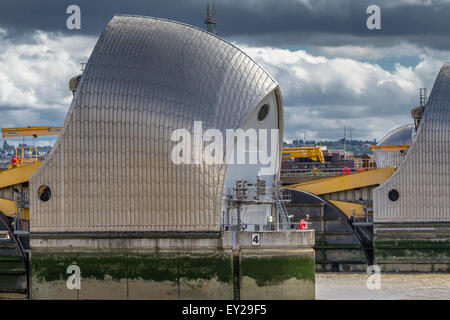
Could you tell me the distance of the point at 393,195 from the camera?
2721 inches

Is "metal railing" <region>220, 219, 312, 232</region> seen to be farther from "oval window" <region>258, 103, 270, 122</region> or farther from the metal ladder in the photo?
"oval window" <region>258, 103, 270, 122</region>

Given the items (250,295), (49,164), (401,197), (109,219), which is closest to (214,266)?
(250,295)

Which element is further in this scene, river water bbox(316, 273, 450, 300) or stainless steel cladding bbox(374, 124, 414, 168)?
stainless steel cladding bbox(374, 124, 414, 168)

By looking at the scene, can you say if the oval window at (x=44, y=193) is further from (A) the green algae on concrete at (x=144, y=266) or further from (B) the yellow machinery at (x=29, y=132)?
(B) the yellow machinery at (x=29, y=132)

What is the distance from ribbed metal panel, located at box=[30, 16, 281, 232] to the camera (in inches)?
2196

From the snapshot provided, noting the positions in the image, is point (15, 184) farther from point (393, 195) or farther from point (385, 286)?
point (393, 195)

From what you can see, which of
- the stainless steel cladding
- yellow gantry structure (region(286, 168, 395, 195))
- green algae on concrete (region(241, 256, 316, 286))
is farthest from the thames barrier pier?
the stainless steel cladding

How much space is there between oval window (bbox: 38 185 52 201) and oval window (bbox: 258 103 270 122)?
11366 mm

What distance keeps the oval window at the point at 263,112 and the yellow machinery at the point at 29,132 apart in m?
15.7

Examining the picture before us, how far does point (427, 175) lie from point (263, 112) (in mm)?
13355

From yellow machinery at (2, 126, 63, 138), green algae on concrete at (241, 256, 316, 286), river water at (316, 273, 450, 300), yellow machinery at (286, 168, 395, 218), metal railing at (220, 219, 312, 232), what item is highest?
yellow machinery at (2, 126, 63, 138)

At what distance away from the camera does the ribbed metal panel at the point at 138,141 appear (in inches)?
2196

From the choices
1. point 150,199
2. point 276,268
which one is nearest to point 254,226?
point 276,268

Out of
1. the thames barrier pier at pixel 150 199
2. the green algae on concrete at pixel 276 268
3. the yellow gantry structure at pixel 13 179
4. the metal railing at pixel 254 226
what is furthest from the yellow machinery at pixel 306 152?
the green algae on concrete at pixel 276 268
